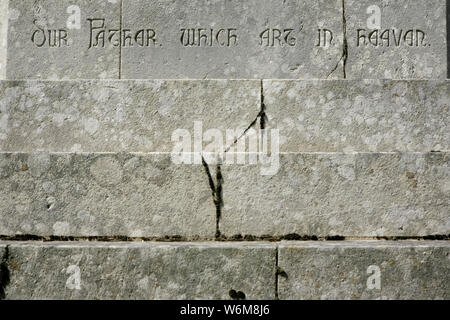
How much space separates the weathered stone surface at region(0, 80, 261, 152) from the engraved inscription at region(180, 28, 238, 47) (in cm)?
62

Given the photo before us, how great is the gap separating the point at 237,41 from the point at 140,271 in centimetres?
239

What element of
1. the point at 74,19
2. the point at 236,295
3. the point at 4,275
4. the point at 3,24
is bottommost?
the point at 236,295

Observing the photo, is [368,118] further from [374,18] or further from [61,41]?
[61,41]

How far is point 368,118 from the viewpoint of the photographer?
395 centimetres

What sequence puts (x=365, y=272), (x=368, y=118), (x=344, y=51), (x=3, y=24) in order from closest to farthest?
(x=365, y=272) → (x=368, y=118) → (x=344, y=51) → (x=3, y=24)

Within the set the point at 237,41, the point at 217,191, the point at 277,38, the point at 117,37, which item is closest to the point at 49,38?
the point at 117,37

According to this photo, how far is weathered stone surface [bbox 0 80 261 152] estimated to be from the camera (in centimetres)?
404

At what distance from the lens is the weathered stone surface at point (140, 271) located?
3.13 m

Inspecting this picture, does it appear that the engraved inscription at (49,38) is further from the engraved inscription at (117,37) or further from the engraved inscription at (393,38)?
the engraved inscription at (393,38)

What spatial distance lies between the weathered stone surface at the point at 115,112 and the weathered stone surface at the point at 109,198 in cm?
52

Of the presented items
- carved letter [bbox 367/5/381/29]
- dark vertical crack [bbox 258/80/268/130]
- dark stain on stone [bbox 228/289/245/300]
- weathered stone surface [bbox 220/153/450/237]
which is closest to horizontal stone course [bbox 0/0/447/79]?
carved letter [bbox 367/5/381/29]

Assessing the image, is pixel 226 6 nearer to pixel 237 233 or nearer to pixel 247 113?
pixel 247 113

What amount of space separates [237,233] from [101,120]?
59.5 inches

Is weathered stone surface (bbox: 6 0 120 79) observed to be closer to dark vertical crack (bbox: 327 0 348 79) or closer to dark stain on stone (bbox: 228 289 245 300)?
dark vertical crack (bbox: 327 0 348 79)
